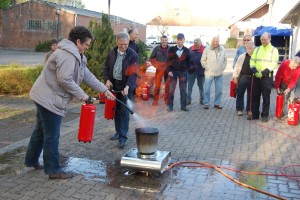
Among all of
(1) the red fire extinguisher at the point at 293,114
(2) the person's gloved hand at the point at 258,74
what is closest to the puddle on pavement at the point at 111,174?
(2) the person's gloved hand at the point at 258,74

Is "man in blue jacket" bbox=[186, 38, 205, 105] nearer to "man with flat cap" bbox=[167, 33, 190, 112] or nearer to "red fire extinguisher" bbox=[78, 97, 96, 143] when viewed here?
"man with flat cap" bbox=[167, 33, 190, 112]

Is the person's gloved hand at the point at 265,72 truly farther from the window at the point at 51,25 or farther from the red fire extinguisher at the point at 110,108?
the window at the point at 51,25

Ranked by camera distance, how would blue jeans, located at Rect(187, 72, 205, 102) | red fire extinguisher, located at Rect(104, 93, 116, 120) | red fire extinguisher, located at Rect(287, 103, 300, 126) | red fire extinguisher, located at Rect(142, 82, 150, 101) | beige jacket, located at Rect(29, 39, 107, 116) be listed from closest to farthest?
beige jacket, located at Rect(29, 39, 107, 116)
red fire extinguisher, located at Rect(104, 93, 116, 120)
red fire extinguisher, located at Rect(287, 103, 300, 126)
blue jeans, located at Rect(187, 72, 205, 102)
red fire extinguisher, located at Rect(142, 82, 150, 101)

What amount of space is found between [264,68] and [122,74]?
12.6ft

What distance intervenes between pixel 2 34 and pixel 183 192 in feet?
157

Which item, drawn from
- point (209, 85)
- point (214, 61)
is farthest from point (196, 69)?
point (214, 61)

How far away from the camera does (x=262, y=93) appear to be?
8984 millimetres

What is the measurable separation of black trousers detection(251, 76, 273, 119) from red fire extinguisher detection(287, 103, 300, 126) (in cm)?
56

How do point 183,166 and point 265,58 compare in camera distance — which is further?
point 265,58

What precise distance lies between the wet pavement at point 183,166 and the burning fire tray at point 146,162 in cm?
18

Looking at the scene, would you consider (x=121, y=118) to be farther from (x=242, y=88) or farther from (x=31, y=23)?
(x=31, y=23)

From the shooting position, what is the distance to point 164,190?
4.80 m

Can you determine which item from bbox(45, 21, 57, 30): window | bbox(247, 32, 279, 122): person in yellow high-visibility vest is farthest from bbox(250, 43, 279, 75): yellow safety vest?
bbox(45, 21, 57, 30): window

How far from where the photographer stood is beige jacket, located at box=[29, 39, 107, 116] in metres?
4.63
